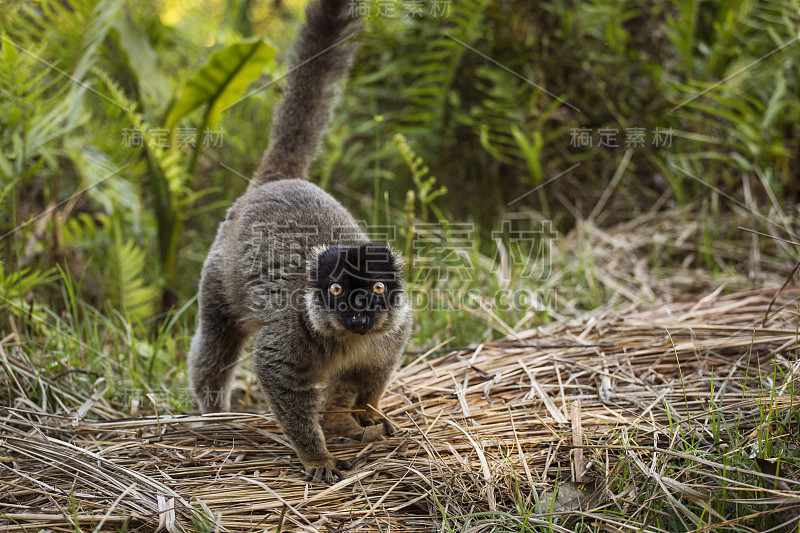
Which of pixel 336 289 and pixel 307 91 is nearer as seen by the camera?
pixel 336 289

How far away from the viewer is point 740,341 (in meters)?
3.47

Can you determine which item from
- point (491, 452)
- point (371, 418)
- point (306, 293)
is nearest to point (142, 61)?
point (306, 293)

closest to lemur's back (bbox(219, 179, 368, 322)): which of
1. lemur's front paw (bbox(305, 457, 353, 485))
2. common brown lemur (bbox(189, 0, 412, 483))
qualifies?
common brown lemur (bbox(189, 0, 412, 483))

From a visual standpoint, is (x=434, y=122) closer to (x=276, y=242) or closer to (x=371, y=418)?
(x=276, y=242)

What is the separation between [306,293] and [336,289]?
322mm

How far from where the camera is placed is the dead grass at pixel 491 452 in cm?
239

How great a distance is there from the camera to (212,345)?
3.82m

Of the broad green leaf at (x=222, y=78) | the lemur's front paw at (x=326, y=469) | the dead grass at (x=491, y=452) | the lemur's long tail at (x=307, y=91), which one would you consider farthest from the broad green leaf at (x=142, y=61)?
the lemur's front paw at (x=326, y=469)

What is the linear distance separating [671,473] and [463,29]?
520 cm

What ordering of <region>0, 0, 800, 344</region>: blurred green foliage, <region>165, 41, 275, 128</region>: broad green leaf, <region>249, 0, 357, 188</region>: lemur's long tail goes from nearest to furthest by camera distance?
<region>249, 0, 357, 188</region>: lemur's long tail → <region>165, 41, 275, 128</region>: broad green leaf → <region>0, 0, 800, 344</region>: blurred green foliage

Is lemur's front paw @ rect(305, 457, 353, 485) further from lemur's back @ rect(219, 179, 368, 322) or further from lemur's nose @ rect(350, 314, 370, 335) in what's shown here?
lemur's back @ rect(219, 179, 368, 322)

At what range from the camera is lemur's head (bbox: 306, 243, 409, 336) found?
2.95 meters

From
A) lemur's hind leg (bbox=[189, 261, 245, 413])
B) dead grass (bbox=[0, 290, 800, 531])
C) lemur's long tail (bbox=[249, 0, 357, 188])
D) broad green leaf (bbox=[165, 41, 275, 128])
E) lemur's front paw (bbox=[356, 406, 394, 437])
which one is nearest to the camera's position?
dead grass (bbox=[0, 290, 800, 531])

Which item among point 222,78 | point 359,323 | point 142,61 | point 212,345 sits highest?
point 142,61
